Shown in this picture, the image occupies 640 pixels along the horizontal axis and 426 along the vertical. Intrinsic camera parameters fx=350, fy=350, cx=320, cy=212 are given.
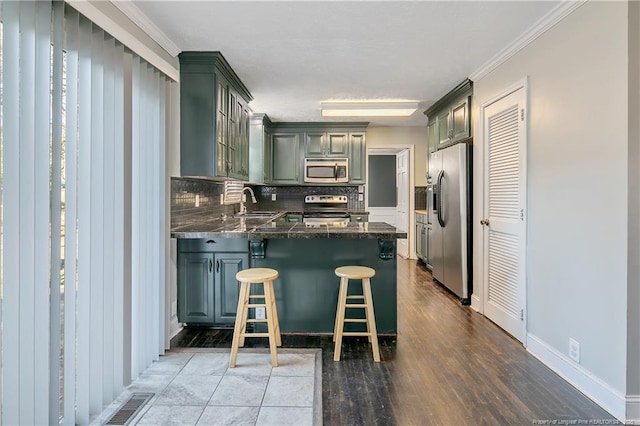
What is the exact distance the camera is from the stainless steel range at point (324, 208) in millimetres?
5640

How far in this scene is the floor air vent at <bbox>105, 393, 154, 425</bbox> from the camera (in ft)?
5.89

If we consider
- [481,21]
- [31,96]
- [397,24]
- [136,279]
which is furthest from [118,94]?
[481,21]

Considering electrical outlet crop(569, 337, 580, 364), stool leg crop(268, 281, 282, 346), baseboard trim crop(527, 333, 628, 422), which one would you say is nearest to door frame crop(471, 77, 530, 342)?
baseboard trim crop(527, 333, 628, 422)

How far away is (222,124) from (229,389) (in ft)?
7.25

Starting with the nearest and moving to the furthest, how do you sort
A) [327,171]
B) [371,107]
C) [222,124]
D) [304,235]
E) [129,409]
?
[129,409] → [304,235] → [222,124] → [371,107] → [327,171]

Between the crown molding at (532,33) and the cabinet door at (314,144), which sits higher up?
the crown molding at (532,33)

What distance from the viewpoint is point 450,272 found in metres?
4.02

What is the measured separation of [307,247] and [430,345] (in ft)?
4.04

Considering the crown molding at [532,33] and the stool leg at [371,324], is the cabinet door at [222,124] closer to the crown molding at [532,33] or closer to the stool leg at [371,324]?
the stool leg at [371,324]

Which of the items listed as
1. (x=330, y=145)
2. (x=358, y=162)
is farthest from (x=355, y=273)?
(x=330, y=145)

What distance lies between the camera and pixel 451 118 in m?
4.07

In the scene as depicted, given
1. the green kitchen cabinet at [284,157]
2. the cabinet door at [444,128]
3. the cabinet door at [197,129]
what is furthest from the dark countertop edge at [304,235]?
the green kitchen cabinet at [284,157]

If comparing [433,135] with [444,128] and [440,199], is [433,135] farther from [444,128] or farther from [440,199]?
[440,199]

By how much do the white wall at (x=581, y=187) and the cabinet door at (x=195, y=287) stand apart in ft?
8.34
